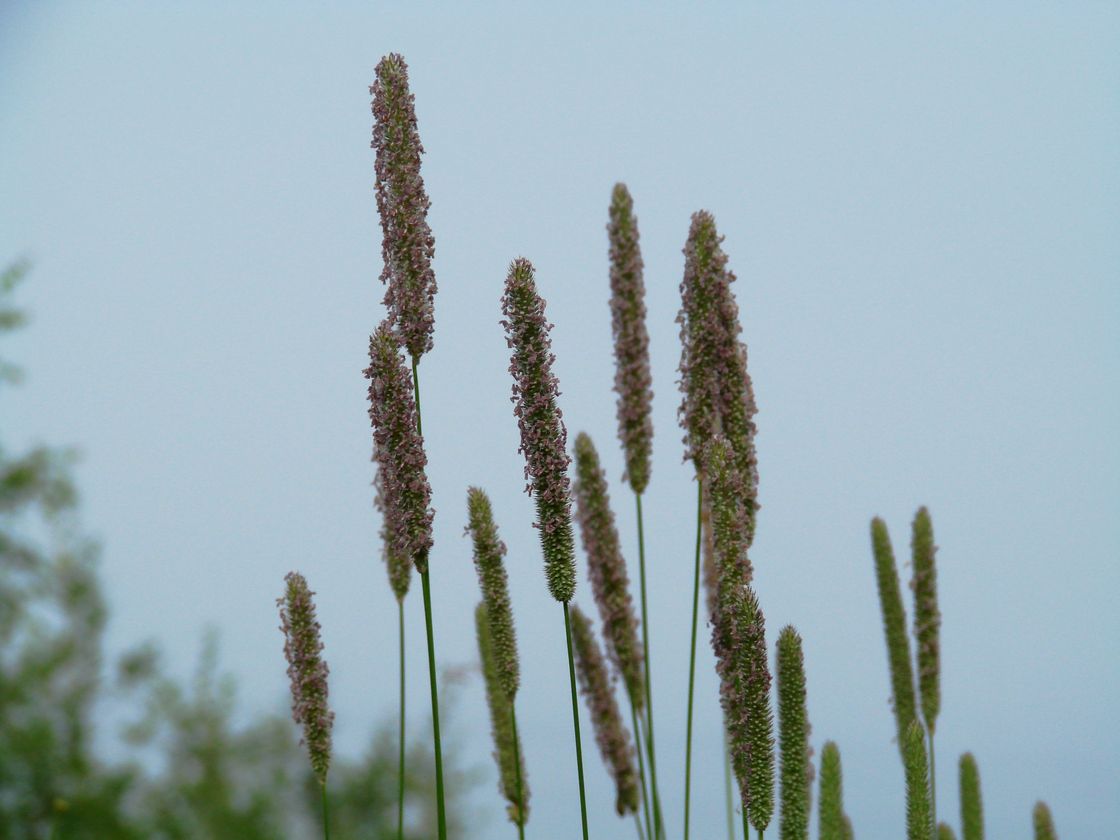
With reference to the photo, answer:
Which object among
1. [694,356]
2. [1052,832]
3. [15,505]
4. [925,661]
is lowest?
[1052,832]

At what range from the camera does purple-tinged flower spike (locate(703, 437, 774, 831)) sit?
140 inches

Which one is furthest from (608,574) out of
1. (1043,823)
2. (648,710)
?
(1043,823)

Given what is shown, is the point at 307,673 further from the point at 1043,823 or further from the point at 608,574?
the point at 1043,823

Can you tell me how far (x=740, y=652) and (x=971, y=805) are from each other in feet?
9.20

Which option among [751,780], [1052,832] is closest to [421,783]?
[1052,832]

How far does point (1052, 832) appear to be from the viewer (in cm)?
588

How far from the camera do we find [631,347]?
473 cm

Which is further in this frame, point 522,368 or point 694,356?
point 694,356

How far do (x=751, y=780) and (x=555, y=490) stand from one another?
106 centimetres

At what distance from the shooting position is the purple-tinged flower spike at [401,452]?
336 centimetres

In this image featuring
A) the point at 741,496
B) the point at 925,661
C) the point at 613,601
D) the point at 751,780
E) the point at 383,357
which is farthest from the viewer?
the point at 925,661

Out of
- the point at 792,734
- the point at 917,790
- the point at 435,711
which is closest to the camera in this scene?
the point at 435,711

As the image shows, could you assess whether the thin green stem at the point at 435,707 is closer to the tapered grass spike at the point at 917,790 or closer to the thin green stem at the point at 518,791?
the thin green stem at the point at 518,791

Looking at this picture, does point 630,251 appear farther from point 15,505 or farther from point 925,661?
point 15,505
